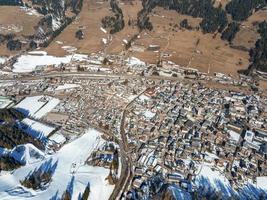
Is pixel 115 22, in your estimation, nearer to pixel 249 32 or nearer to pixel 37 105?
pixel 249 32

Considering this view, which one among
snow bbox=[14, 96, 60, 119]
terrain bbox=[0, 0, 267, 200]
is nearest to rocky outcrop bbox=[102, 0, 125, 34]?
terrain bbox=[0, 0, 267, 200]

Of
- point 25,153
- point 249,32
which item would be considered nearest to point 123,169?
point 25,153

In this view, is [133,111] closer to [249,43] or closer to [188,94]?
[188,94]

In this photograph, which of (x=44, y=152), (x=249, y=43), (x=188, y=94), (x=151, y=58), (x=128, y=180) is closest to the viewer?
(x=128, y=180)

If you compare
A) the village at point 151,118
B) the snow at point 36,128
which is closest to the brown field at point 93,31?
the village at point 151,118

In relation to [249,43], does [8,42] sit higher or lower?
lower

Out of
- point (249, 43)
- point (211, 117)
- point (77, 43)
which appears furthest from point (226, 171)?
point (77, 43)

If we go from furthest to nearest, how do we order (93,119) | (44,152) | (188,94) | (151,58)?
1. (151,58)
2. (188,94)
3. (93,119)
4. (44,152)

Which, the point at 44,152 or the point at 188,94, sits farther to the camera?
the point at 188,94
